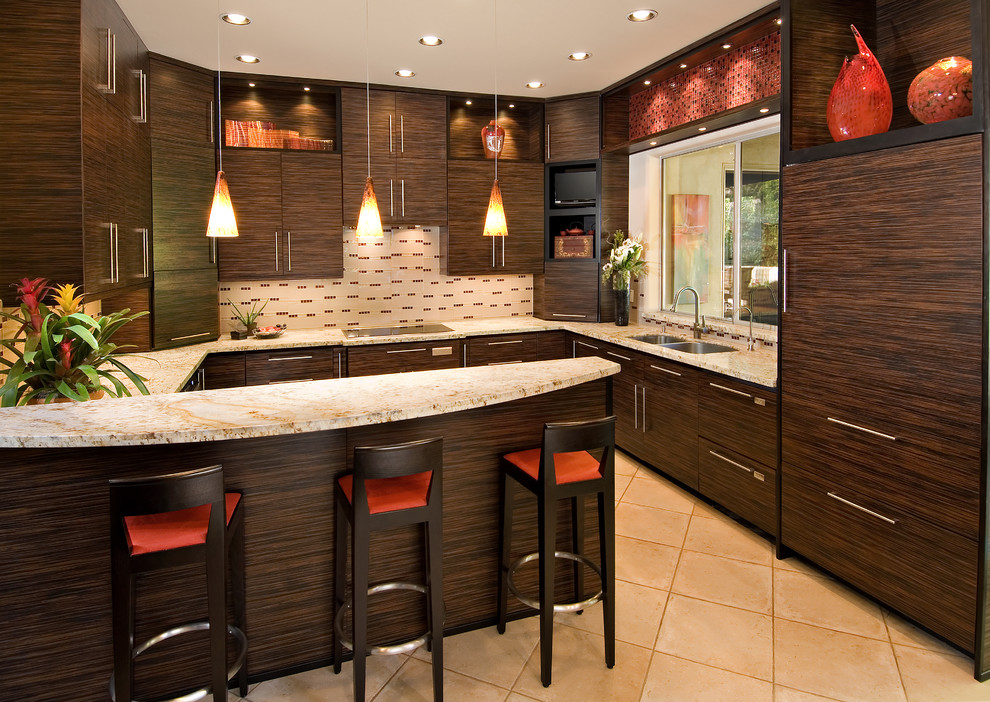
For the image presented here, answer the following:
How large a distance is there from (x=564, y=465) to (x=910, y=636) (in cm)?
163

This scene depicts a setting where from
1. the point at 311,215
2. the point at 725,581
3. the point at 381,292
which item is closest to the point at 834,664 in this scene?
the point at 725,581

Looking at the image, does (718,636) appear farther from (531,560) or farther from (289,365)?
(289,365)

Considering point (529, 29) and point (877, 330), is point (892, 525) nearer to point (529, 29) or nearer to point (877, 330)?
point (877, 330)

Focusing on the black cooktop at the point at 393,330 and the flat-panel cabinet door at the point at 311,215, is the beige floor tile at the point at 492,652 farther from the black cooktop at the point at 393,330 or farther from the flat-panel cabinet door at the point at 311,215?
the flat-panel cabinet door at the point at 311,215

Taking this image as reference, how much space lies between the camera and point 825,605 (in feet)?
9.55

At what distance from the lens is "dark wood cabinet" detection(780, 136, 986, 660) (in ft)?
7.86

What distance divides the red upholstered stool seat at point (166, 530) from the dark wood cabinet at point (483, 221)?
3738 mm

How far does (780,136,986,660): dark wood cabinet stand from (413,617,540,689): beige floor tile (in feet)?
4.93

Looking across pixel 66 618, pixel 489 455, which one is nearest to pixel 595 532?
pixel 489 455

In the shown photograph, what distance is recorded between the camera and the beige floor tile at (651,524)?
3619mm

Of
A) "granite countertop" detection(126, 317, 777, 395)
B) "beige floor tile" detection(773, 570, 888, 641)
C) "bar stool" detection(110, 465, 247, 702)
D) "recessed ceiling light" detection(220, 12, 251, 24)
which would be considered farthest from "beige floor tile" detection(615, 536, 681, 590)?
"recessed ceiling light" detection(220, 12, 251, 24)

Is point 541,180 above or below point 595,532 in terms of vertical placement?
above

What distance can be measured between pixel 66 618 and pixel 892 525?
310cm

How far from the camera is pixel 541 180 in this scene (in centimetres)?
563
